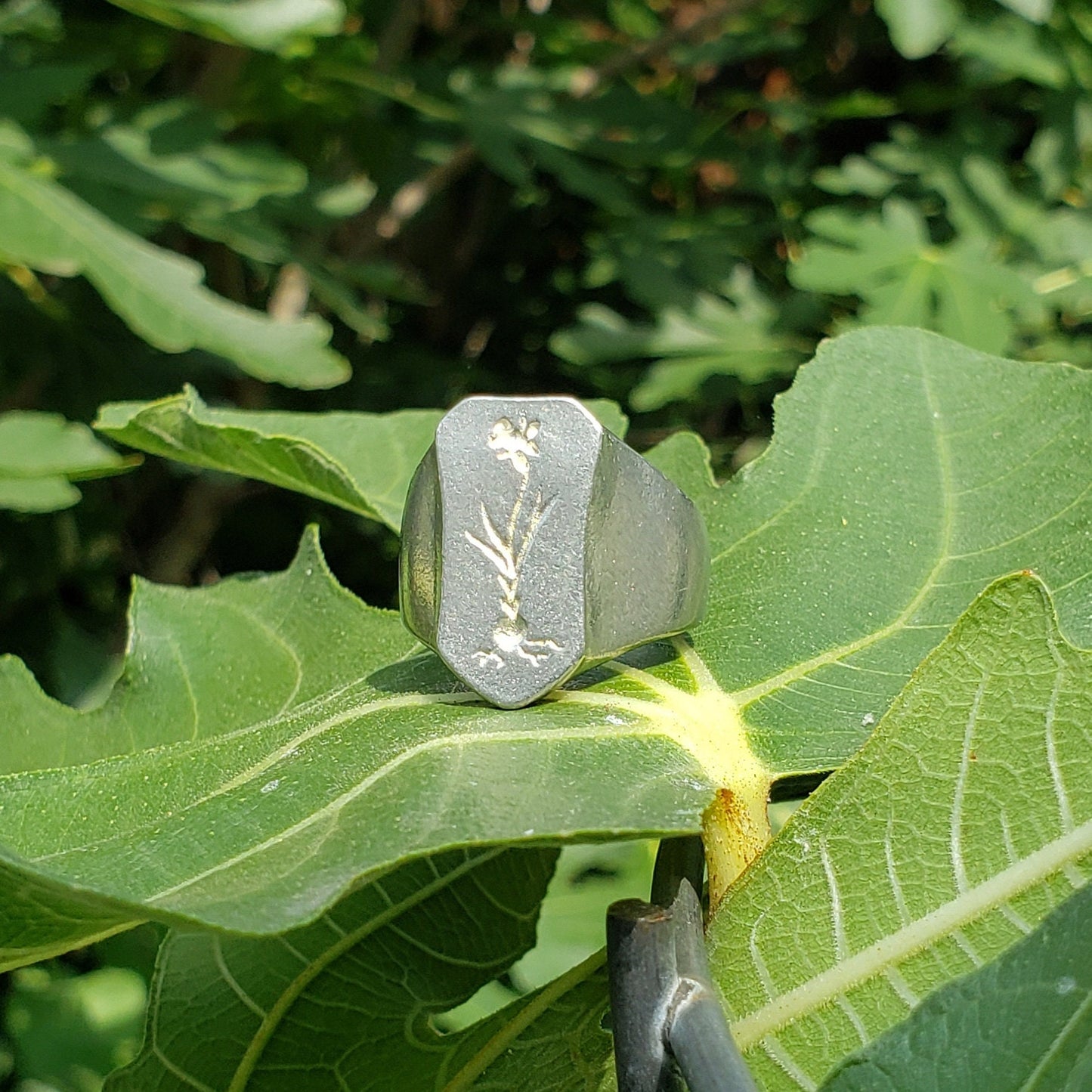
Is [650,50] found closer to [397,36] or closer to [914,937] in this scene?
[397,36]

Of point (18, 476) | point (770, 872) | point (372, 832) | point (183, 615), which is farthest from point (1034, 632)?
point (18, 476)

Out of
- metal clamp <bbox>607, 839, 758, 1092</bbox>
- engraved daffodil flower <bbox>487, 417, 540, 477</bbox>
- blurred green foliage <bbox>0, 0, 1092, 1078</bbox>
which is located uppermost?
engraved daffodil flower <bbox>487, 417, 540, 477</bbox>

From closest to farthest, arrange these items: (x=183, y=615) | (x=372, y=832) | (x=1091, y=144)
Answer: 1. (x=372, y=832)
2. (x=183, y=615)
3. (x=1091, y=144)

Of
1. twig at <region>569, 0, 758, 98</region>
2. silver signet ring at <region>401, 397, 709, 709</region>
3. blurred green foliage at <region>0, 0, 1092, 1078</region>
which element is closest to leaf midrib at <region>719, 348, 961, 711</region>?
silver signet ring at <region>401, 397, 709, 709</region>

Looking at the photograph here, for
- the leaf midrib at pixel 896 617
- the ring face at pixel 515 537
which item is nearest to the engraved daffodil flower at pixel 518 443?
the ring face at pixel 515 537

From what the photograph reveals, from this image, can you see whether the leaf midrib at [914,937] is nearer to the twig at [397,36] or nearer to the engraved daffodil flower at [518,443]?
the engraved daffodil flower at [518,443]

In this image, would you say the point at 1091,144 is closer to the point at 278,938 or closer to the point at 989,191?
the point at 989,191

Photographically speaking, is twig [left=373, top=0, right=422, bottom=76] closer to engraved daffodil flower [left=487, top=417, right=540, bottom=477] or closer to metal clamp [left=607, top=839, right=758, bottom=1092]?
engraved daffodil flower [left=487, top=417, right=540, bottom=477]

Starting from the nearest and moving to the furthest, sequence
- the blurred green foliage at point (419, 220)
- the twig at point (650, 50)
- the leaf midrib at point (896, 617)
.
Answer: the leaf midrib at point (896, 617), the blurred green foliage at point (419, 220), the twig at point (650, 50)
